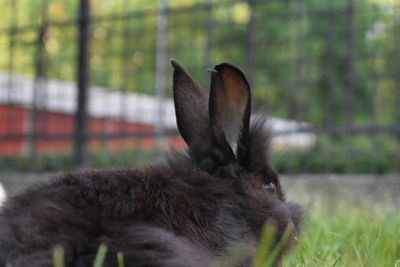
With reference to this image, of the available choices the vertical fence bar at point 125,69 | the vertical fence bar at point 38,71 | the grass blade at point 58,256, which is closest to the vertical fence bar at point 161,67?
the vertical fence bar at point 125,69

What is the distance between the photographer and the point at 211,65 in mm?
7227

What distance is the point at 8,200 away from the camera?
2230 millimetres

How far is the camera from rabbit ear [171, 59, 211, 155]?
2625 mm

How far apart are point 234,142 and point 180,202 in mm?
423

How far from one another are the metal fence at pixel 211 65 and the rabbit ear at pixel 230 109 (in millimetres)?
3593

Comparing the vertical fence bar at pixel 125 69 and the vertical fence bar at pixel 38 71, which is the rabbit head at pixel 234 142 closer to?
the vertical fence bar at pixel 125 69

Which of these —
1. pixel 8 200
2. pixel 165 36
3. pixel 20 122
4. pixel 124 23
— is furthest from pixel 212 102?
pixel 20 122

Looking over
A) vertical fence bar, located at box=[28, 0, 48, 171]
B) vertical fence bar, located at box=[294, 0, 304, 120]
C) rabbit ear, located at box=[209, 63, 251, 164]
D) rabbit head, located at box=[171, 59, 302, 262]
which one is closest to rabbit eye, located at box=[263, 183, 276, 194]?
rabbit head, located at box=[171, 59, 302, 262]

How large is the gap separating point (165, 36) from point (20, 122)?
3.04 meters

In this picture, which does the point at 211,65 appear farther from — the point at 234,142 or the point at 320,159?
the point at 234,142

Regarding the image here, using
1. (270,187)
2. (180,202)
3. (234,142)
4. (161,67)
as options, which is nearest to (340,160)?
(161,67)

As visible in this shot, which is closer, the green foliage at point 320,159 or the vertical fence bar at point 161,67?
the green foliage at point 320,159

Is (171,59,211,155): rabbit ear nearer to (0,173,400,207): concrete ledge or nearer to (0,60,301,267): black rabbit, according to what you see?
(0,60,301,267): black rabbit

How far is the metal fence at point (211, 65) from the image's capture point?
6.86 metres
